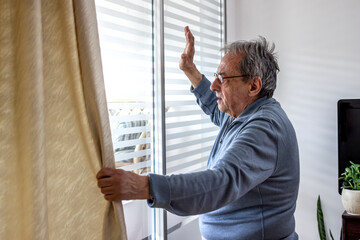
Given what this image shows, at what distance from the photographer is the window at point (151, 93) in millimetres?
1590

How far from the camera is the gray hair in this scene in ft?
5.29

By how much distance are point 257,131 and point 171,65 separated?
0.77 meters

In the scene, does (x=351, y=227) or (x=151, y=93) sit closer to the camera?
(x=151, y=93)

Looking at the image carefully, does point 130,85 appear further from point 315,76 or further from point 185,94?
point 315,76

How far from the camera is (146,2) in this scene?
70.4 inches

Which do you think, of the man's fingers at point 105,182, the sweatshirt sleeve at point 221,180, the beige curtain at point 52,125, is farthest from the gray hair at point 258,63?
the man's fingers at point 105,182

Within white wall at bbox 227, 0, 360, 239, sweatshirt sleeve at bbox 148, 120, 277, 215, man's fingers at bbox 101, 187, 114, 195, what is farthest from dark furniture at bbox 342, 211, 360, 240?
man's fingers at bbox 101, 187, 114, 195

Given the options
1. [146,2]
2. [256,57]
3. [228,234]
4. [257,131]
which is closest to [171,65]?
[146,2]

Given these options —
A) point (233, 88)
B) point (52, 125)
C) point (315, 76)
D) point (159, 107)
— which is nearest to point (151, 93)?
point (159, 107)

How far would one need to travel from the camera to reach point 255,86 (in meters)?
1.62

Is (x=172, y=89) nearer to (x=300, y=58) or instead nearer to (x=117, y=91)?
(x=117, y=91)

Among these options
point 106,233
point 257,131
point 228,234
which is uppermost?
point 257,131

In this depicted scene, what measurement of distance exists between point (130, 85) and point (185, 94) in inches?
19.0

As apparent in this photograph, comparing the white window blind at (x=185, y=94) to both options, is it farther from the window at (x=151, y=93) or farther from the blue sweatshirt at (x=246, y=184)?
the blue sweatshirt at (x=246, y=184)
